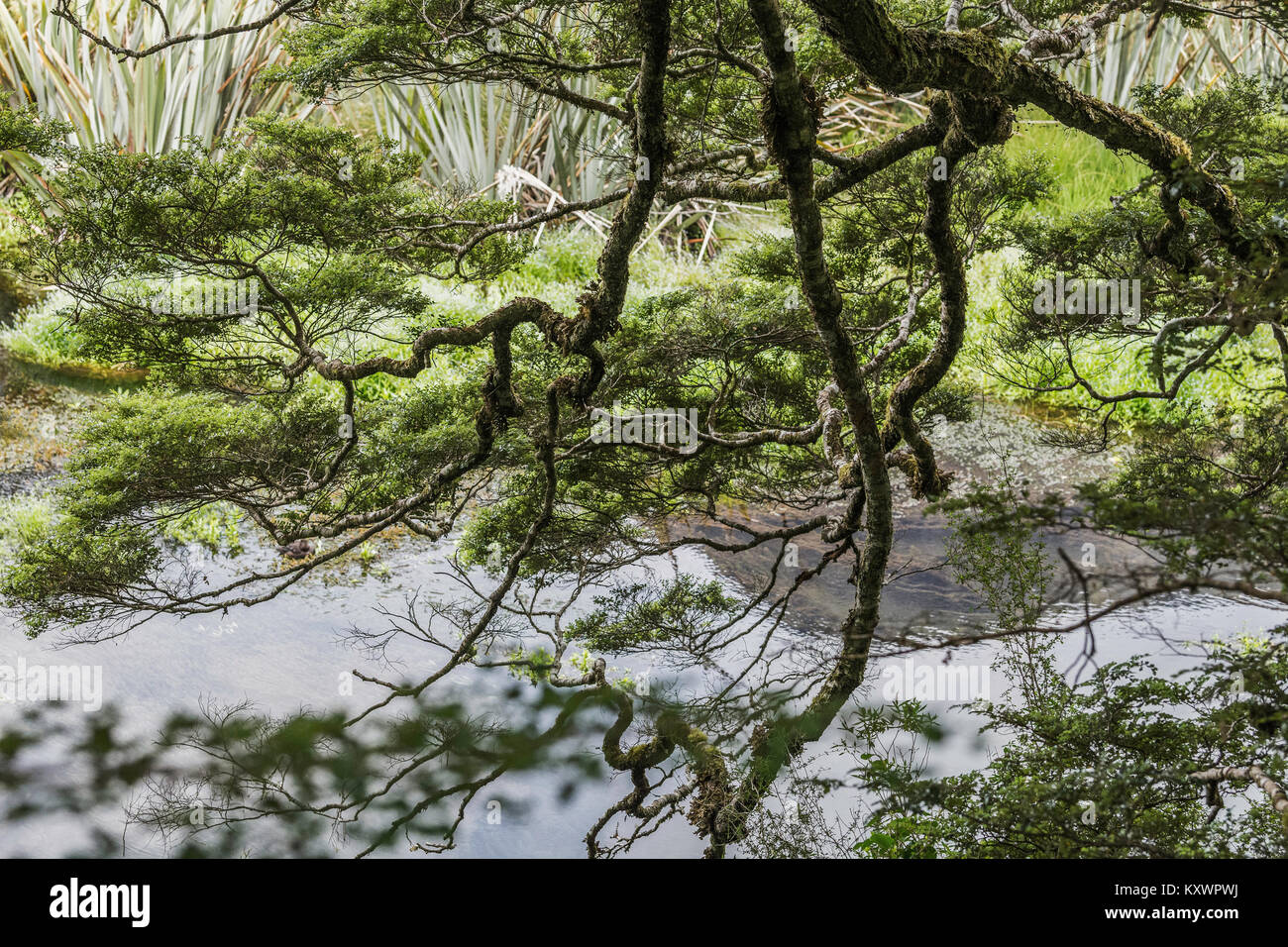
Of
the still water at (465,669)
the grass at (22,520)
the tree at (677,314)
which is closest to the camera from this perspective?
the tree at (677,314)

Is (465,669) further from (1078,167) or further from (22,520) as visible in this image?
(1078,167)

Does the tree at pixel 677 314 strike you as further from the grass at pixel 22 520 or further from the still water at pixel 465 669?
the grass at pixel 22 520

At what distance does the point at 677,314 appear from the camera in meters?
3.15

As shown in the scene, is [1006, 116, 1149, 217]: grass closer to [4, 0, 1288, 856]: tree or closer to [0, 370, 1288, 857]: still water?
[0, 370, 1288, 857]: still water

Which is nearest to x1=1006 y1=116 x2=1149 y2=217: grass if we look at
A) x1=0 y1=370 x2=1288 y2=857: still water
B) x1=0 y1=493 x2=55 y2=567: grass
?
x1=0 y1=370 x2=1288 y2=857: still water

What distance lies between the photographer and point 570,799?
2883mm

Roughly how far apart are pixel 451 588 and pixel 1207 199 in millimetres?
3216

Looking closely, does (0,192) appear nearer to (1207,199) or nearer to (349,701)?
(349,701)

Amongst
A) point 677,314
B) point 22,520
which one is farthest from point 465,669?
point 22,520

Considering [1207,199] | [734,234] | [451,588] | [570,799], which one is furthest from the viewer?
[734,234]

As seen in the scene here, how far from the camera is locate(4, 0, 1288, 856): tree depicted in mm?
1710

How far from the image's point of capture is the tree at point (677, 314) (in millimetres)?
1710

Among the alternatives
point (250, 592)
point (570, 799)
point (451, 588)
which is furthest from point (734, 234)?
point (570, 799)

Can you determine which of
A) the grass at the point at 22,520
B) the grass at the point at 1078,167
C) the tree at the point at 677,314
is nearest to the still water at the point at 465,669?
the grass at the point at 22,520
